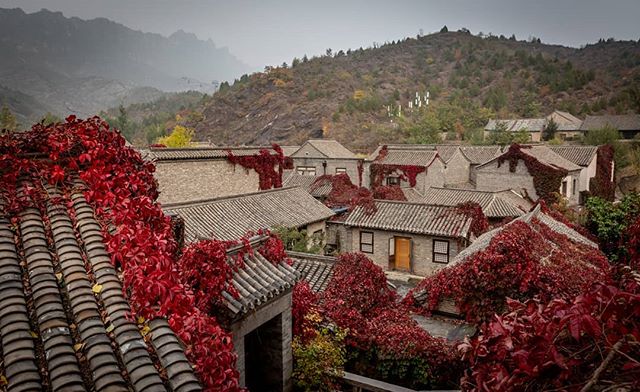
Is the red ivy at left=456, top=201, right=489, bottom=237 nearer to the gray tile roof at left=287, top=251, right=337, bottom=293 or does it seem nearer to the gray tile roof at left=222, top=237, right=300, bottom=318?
the gray tile roof at left=287, top=251, right=337, bottom=293

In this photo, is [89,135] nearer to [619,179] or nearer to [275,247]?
[275,247]

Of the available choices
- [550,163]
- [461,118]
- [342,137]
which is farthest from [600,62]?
[550,163]

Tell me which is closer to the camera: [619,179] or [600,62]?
[619,179]

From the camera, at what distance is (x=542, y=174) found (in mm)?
33688

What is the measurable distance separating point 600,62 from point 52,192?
164m

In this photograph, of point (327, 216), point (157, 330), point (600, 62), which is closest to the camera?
point (157, 330)

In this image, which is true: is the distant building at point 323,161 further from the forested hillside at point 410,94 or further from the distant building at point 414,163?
the forested hillside at point 410,94

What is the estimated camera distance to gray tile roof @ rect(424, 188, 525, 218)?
89.0 ft

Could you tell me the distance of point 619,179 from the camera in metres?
44.6

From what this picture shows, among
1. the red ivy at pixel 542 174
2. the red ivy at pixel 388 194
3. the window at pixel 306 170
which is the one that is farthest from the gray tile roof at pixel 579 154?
the window at pixel 306 170

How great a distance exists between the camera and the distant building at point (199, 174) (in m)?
25.1

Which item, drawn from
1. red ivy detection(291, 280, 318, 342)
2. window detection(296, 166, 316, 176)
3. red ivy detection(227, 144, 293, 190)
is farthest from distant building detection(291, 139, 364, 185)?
red ivy detection(291, 280, 318, 342)

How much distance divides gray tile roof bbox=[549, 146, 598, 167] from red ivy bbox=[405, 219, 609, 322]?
2902 centimetres

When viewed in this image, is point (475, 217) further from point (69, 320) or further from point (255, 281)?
point (69, 320)
